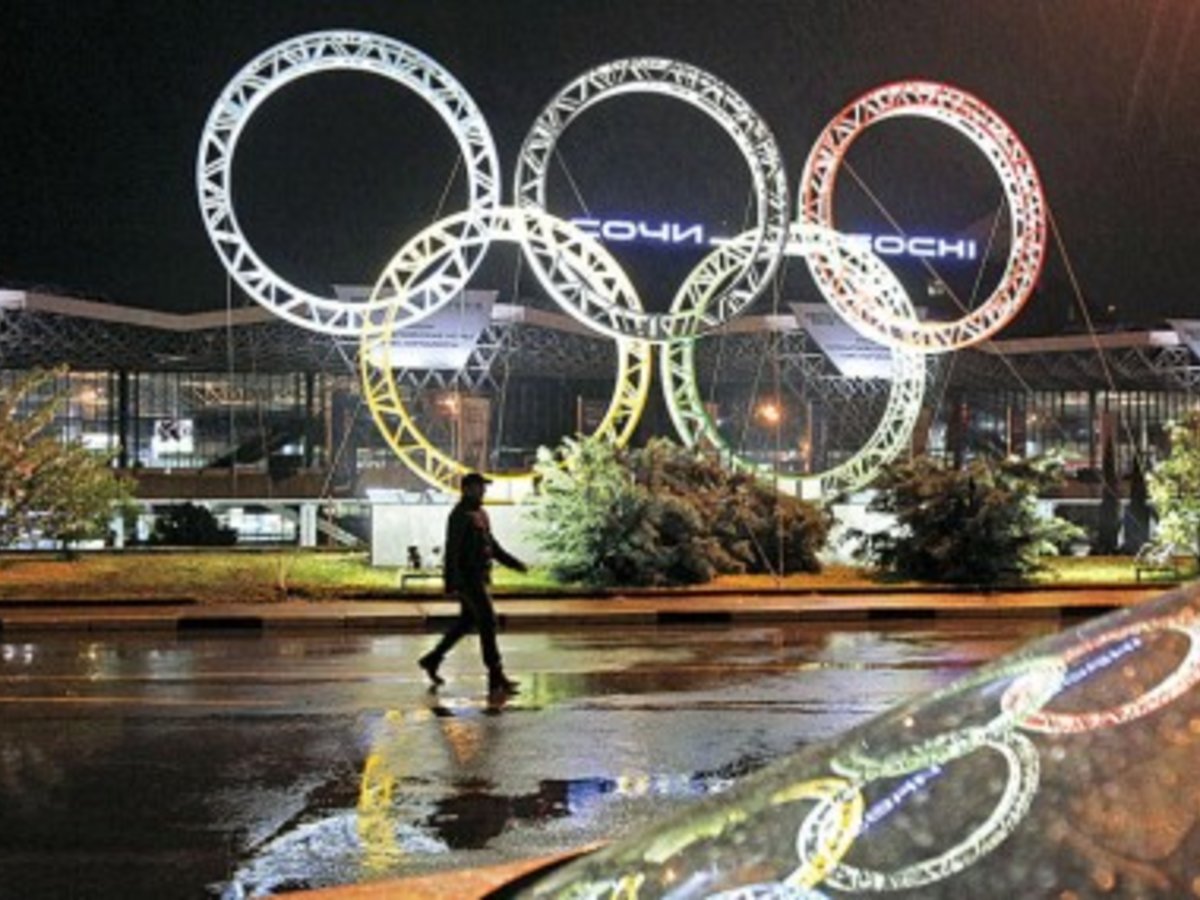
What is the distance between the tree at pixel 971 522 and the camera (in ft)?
82.4

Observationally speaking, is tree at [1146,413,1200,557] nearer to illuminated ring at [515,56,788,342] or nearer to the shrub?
illuminated ring at [515,56,788,342]

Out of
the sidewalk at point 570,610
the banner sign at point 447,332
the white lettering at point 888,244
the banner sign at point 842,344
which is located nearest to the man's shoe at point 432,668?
the sidewalk at point 570,610

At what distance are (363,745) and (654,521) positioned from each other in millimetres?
14398

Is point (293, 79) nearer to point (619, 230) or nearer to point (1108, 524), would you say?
point (1108, 524)

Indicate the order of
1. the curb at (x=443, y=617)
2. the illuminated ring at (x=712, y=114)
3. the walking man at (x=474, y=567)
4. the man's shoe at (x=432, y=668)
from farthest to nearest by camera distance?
1. the illuminated ring at (x=712, y=114)
2. the curb at (x=443, y=617)
3. the man's shoe at (x=432, y=668)
4. the walking man at (x=474, y=567)

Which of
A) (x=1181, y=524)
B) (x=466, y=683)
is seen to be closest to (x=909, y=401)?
(x=1181, y=524)

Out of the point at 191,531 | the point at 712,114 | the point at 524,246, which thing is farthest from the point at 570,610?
the point at 191,531

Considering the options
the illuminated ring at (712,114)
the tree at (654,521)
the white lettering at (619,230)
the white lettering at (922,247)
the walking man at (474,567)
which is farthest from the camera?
the white lettering at (922,247)

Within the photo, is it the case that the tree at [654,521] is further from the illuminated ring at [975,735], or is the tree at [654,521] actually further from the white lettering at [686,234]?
the white lettering at [686,234]

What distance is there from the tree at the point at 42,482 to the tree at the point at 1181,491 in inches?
777

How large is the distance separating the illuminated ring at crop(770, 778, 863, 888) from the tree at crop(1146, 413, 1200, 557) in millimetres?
25460

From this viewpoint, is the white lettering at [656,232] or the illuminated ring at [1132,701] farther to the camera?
the white lettering at [656,232]

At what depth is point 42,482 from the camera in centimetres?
2559

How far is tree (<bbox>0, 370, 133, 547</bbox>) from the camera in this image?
25031 millimetres
